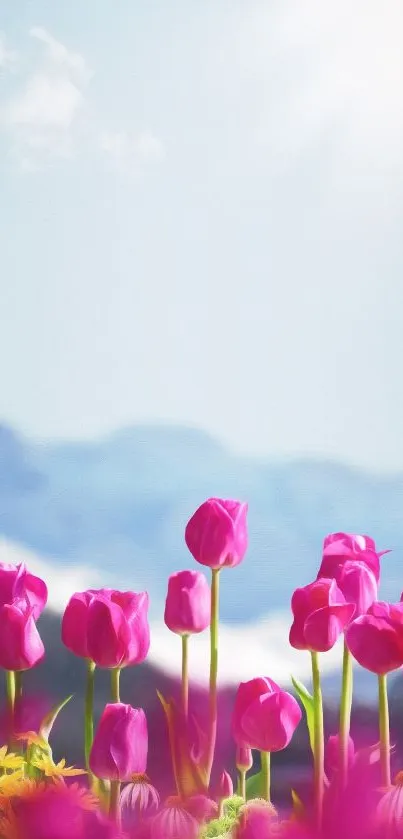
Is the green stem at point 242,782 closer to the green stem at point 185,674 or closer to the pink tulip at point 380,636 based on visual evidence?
the green stem at point 185,674

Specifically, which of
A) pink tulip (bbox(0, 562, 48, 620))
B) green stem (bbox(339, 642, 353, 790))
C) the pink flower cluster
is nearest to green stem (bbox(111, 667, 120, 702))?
the pink flower cluster

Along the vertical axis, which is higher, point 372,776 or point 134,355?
point 134,355

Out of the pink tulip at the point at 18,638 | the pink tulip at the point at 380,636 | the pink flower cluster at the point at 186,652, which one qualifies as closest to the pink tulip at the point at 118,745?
the pink flower cluster at the point at 186,652

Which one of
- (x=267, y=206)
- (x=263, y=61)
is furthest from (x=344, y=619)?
(x=263, y=61)

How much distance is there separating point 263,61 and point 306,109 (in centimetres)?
7

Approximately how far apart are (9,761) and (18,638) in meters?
0.11

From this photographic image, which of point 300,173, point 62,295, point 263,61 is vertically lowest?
point 62,295

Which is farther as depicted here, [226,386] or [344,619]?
[226,386]

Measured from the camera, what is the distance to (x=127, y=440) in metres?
1.08

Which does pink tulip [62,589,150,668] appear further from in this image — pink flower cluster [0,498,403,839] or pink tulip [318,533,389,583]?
pink tulip [318,533,389,583]

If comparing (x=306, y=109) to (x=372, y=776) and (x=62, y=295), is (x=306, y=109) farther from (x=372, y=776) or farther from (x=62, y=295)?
(x=372, y=776)

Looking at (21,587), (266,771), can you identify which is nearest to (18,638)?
(21,587)

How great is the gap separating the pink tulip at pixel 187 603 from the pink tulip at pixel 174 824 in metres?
0.17

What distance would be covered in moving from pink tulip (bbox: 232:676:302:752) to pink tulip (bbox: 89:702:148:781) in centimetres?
9
